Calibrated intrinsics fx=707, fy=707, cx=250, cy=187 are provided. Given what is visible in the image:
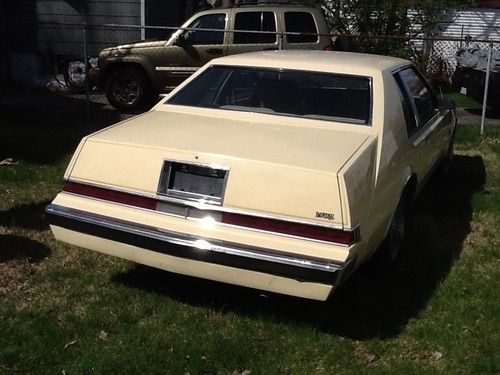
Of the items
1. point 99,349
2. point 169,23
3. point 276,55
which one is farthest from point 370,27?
point 99,349

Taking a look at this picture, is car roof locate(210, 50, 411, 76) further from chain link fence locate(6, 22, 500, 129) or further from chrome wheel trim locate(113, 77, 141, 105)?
chain link fence locate(6, 22, 500, 129)

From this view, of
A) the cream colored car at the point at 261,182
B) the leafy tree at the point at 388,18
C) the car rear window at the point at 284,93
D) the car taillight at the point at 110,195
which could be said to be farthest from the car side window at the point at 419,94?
the leafy tree at the point at 388,18

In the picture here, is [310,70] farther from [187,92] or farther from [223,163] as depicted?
[223,163]

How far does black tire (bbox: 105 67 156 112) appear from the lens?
457 inches

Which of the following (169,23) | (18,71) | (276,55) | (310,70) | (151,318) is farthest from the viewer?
(169,23)

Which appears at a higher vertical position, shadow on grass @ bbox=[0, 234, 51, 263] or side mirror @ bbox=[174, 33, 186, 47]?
side mirror @ bbox=[174, 33, 186, 47]

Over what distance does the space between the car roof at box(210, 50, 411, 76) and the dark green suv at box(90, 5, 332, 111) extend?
18.8 ft

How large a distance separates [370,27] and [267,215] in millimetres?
12229

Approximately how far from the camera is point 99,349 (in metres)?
3.74

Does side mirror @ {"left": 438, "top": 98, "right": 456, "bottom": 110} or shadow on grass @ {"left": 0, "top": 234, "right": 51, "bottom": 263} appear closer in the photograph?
shadow on grass @ {"left": 0, "top": 234, "right": 51, "bottom": 263}

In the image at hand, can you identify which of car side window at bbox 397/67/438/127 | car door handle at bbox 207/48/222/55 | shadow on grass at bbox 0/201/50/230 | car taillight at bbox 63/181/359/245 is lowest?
shadow on grass at bbox 0/201/50/230

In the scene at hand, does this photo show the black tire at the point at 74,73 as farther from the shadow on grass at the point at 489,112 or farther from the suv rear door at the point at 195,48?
the shadow on grass at the point at 489,112

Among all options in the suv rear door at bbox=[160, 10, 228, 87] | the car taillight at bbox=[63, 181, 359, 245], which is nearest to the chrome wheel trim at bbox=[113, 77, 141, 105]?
the suv rear door at bbox=[160, 10, 228, 87]

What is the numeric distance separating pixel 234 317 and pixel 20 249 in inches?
72.4
